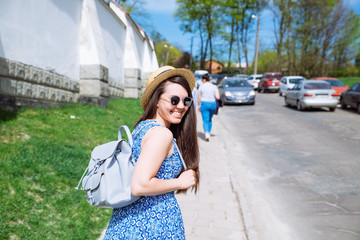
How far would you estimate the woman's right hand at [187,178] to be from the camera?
1758mm

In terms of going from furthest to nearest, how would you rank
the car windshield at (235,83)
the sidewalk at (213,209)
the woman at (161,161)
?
the car windshield at (235,83)
the sidewalk at (213,209)
the woman at (161,161)

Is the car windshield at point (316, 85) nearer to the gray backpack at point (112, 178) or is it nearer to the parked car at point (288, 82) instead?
the parked car at point (288, 82)

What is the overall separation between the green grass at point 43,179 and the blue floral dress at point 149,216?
1807 millimetres

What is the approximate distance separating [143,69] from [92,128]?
14672mm

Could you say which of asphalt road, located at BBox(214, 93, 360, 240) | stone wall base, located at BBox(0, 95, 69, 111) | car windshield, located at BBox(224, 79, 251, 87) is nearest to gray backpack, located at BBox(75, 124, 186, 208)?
asphalt road, located at BBox(214, 93, 360, 240)

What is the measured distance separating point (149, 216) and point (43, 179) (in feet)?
9.08

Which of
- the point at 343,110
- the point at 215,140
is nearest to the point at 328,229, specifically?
the point at 215,140

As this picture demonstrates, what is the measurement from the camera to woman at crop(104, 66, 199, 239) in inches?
60.6

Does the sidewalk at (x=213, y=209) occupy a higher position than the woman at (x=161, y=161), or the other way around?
the woman at (x=161, y=161)

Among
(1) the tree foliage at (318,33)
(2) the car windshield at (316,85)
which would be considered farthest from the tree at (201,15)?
(2) the car windshield at (316,85)

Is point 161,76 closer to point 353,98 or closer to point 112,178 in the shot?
point 112,178

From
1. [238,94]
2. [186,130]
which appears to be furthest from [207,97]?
[238,94]

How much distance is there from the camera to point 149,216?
1668 millimetres

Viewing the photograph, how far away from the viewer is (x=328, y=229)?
4109 mm
